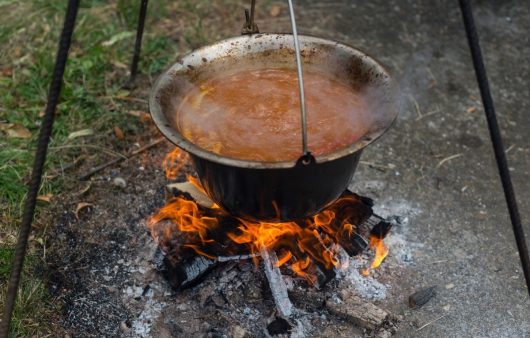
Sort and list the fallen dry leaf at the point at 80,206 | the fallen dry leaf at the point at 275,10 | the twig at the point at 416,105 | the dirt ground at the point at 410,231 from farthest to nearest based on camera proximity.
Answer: the fallen dry leaf at the point at 275,10 → the twig at the point at 416,105 → the fallen dry leaf at the point at 80,206 → the dirt ground at the point at 410,231

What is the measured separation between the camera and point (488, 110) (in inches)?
88.8

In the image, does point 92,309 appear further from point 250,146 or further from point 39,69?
point 39,69

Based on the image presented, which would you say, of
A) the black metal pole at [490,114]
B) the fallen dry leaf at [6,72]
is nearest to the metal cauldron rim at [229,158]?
the black metal pole at [490,114]

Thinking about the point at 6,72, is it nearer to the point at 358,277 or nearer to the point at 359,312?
the point at 358,277

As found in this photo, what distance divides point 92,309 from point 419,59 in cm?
368

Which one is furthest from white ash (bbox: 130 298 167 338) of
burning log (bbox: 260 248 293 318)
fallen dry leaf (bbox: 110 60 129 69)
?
fallen dry leaf (bbox: 110 60 129 69)

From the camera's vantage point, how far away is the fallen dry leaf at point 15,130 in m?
3.91

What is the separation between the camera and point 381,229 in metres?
3.23

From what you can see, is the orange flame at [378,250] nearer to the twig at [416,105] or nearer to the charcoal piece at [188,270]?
the charcoal piece at [188,270]

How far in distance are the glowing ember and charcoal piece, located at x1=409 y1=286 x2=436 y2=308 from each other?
288mm

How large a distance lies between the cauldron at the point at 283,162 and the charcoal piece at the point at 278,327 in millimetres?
583

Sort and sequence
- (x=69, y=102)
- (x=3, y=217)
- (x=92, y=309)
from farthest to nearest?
(x=69, y=102) < (x=3, y=217) < (x=92, y=309)

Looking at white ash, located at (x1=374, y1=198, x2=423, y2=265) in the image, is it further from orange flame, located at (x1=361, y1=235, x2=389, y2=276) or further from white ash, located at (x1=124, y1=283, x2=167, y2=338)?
white ash, located at (x1=124, y1=283, x2=167, y2=338)

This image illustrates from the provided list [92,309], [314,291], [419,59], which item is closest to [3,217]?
[92,309]
